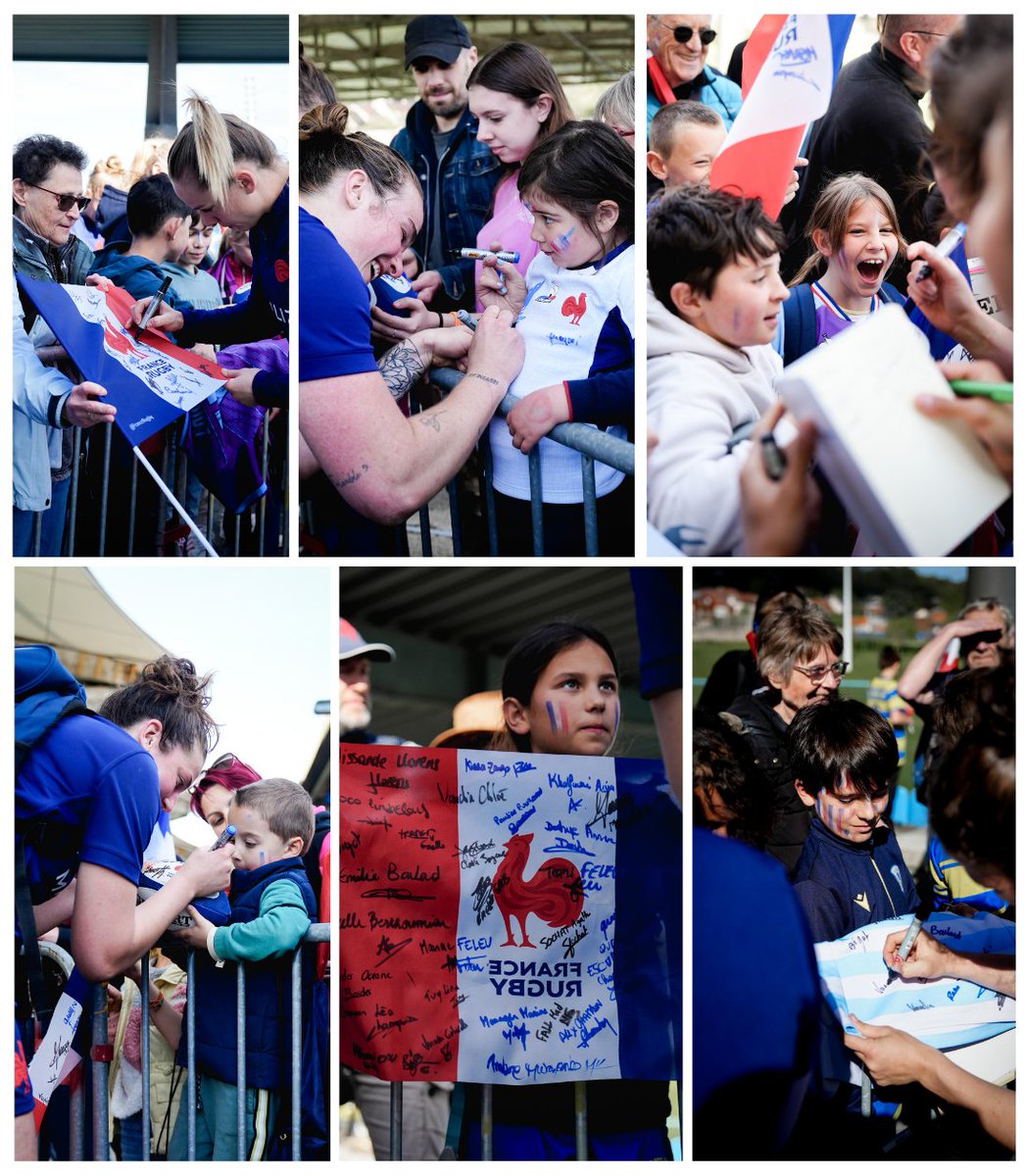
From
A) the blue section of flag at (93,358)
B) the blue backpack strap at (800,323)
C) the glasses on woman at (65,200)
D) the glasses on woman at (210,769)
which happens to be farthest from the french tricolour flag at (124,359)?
the blue backpack strap at (800,323)

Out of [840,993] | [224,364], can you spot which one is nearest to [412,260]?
[224,364]

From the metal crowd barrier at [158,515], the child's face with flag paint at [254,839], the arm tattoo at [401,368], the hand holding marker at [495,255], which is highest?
the hand holding marker at [495,255]

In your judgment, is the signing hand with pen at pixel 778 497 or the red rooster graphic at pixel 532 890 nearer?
the signing hand with pen at pixel 778 497

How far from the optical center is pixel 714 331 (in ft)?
8.98

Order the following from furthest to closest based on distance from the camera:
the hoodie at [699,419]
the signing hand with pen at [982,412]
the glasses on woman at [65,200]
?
the glasses on woman at [65,200]
the hoodie at [699,419]
the signing hand with pen at [982,412]

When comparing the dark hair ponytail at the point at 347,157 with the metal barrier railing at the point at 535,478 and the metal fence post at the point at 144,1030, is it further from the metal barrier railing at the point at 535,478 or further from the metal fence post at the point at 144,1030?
the metal fence post at the point at 144,1030

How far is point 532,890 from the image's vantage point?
278cm

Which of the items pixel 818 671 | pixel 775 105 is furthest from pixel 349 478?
pixel 775 105

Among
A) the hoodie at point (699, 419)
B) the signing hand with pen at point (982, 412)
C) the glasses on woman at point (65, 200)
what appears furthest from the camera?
the glasses on woman at point (65, 200)

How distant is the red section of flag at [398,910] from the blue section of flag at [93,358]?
90 centimetres

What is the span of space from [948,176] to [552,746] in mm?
1515

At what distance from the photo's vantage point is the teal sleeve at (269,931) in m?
2.76

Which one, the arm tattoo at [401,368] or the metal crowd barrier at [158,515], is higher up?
the arm tattoo at [401,368]

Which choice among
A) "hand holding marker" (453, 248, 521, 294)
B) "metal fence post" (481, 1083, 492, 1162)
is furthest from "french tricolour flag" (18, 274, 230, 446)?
"metal fence post" (481, 1083, 492, 1162)
